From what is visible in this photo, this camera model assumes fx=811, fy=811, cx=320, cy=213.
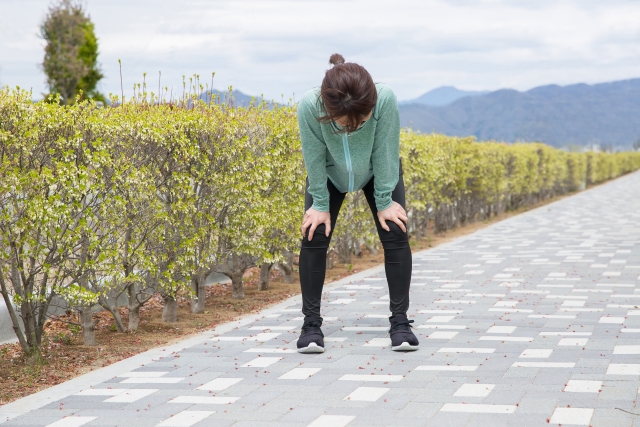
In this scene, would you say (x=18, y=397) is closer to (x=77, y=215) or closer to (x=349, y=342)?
(x=77, y=215)

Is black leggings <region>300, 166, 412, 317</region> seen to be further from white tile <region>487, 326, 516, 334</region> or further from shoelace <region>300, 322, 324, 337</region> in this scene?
white tile <region>487, 326, 516, 334</region>

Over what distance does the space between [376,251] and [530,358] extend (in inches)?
269

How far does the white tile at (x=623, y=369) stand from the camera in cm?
416

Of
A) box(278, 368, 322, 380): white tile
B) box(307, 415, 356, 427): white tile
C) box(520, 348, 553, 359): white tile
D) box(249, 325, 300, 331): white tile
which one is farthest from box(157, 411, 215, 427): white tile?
box(249, 325, 300, 331): white tile

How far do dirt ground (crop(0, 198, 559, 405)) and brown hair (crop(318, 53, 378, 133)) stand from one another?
2.08 metres

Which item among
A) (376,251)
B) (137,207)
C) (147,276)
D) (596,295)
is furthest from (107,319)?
(376,251)

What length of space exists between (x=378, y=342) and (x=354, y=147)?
4.18 feet

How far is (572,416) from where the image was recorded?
3441 mm

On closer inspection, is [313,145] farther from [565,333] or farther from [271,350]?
[565,333]

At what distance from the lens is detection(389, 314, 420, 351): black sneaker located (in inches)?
189

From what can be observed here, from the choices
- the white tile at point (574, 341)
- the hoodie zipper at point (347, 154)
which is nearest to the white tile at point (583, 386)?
the white tile at point (574, 341)

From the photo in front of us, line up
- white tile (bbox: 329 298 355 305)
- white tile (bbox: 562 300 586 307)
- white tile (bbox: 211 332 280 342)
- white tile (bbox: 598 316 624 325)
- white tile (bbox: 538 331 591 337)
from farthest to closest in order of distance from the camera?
white tile (bbox: 329 298 355 305), white tile (bbox: 562 300 586 307), white tile (bbox: 598 316 624 325), white tile (bbox: 211 332 280 342), white tile (bbox: 538 331 591 337)

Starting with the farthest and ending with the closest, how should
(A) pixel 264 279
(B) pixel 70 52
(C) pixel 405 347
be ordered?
(B) pixel 70 52 → (A) pixel 264 279 → (C) pixel 405 347

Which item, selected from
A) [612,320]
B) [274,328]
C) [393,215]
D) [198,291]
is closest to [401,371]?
[393,215]
